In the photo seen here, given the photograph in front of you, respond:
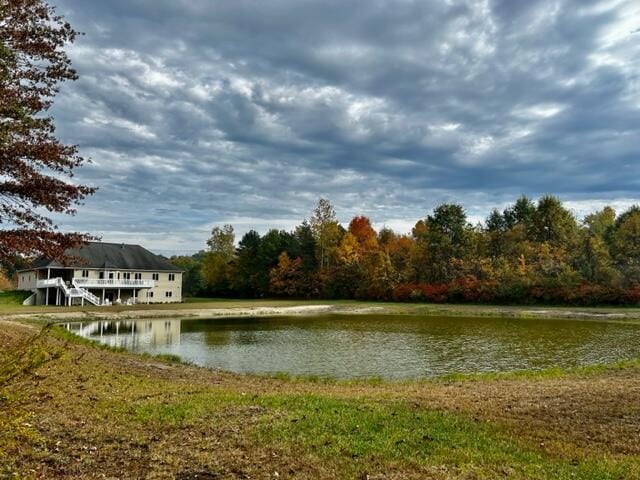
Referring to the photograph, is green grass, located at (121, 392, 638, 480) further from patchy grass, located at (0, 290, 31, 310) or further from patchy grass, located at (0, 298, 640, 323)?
patchy grass, located at (0, 290, 31, 310)

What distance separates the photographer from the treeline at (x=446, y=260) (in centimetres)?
5238

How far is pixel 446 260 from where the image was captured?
6575 cm

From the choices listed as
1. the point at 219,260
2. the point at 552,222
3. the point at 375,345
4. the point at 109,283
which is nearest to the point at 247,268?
the point at 219,260

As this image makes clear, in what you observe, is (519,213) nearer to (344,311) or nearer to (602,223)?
(602,223)

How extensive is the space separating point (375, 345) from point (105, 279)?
38819 mm

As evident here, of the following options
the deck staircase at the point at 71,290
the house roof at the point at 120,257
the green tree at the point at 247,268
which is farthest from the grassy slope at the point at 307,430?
the green tree at the point at 247,268

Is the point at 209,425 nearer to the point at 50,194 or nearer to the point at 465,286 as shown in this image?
the point at 50,194

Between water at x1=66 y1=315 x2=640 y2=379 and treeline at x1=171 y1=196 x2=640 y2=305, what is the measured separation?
19074mm

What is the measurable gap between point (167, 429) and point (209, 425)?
2.05 feet

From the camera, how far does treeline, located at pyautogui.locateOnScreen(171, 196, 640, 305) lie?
2062 inches

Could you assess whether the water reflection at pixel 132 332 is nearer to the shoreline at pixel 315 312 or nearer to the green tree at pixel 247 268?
the shoreline at pixel 315 312

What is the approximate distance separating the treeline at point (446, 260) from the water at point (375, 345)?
751 inches

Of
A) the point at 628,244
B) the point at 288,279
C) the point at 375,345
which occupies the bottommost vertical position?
the point at 375,345

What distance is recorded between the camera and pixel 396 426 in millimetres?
7371
